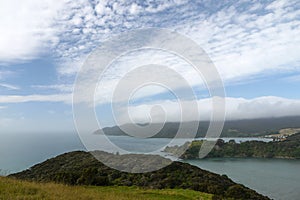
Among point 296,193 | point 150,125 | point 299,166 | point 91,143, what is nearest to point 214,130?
point 150,125

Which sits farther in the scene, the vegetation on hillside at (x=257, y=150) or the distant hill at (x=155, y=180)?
the vegetation on hillside at (x=257, y=150)

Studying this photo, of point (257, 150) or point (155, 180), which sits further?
point (257, 150)

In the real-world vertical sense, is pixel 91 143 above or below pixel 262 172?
above

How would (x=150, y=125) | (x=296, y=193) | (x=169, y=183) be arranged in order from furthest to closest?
(x=296, y=193) < (x=169, y=183) < (x=150, y=125)

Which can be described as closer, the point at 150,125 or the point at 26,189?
the point at 26,189

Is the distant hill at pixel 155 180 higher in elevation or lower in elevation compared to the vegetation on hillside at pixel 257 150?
higher

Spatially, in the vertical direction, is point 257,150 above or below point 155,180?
below

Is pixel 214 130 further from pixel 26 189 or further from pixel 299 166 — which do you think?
pixel 299 166

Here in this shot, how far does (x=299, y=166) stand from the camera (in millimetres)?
66562

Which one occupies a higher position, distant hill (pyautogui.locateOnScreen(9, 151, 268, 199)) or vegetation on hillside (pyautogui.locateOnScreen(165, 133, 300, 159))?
distant hill (pyautogui.locateOnScreen(9, 151, 268, 199))

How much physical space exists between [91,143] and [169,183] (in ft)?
20.3

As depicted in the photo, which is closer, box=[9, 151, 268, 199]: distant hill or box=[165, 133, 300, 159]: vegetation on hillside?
box=[9, 151, 268, 199]: distant hill

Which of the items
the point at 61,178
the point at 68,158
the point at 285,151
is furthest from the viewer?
the point at 285,151

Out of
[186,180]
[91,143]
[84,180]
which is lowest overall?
[186,180]
